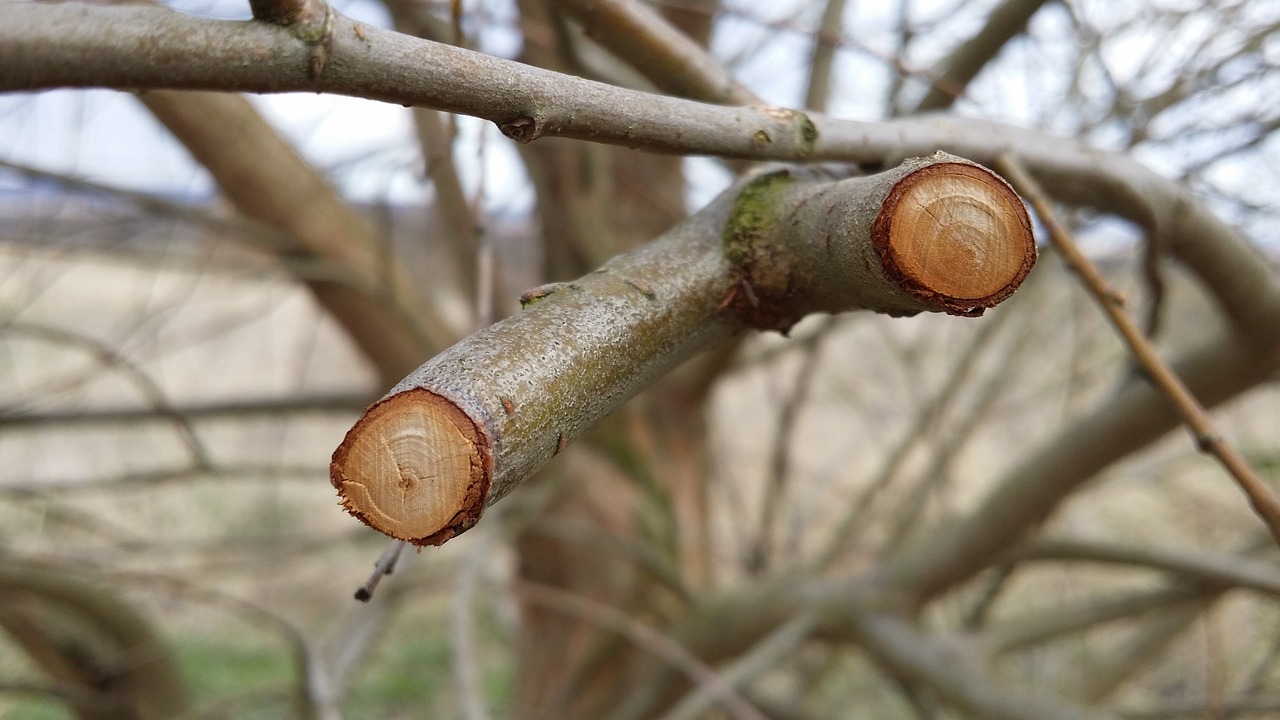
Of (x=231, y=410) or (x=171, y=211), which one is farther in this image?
(x=231, y=410)

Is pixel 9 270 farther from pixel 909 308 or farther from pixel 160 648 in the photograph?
pixel 909 308

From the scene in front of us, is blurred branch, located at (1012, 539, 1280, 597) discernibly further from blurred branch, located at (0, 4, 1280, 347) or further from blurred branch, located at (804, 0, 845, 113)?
blurred branch, located at (0, 4, 1280, 347)

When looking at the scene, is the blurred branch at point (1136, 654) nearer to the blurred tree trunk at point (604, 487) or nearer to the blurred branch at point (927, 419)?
the blurred branch at point (927, 419)

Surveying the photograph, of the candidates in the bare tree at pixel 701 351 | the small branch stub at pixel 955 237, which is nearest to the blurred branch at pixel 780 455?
the bare tree at pixel 701 351

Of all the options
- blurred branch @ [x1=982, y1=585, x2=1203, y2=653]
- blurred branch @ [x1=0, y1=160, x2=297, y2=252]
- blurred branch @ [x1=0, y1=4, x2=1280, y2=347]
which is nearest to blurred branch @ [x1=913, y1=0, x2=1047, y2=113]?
blurred branch @ [x1=0, y1=4, x2=1280, y2=347]

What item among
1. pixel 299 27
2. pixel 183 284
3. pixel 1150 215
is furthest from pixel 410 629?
pixel 299 27

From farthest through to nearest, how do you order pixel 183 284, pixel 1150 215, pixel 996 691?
1. pixel 183 284
2. pixel 996 691
3. pixel 1150 215

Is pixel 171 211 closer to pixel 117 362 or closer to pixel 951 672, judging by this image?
pixel 117 362

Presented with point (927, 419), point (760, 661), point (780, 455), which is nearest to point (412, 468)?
point (760, 661)
